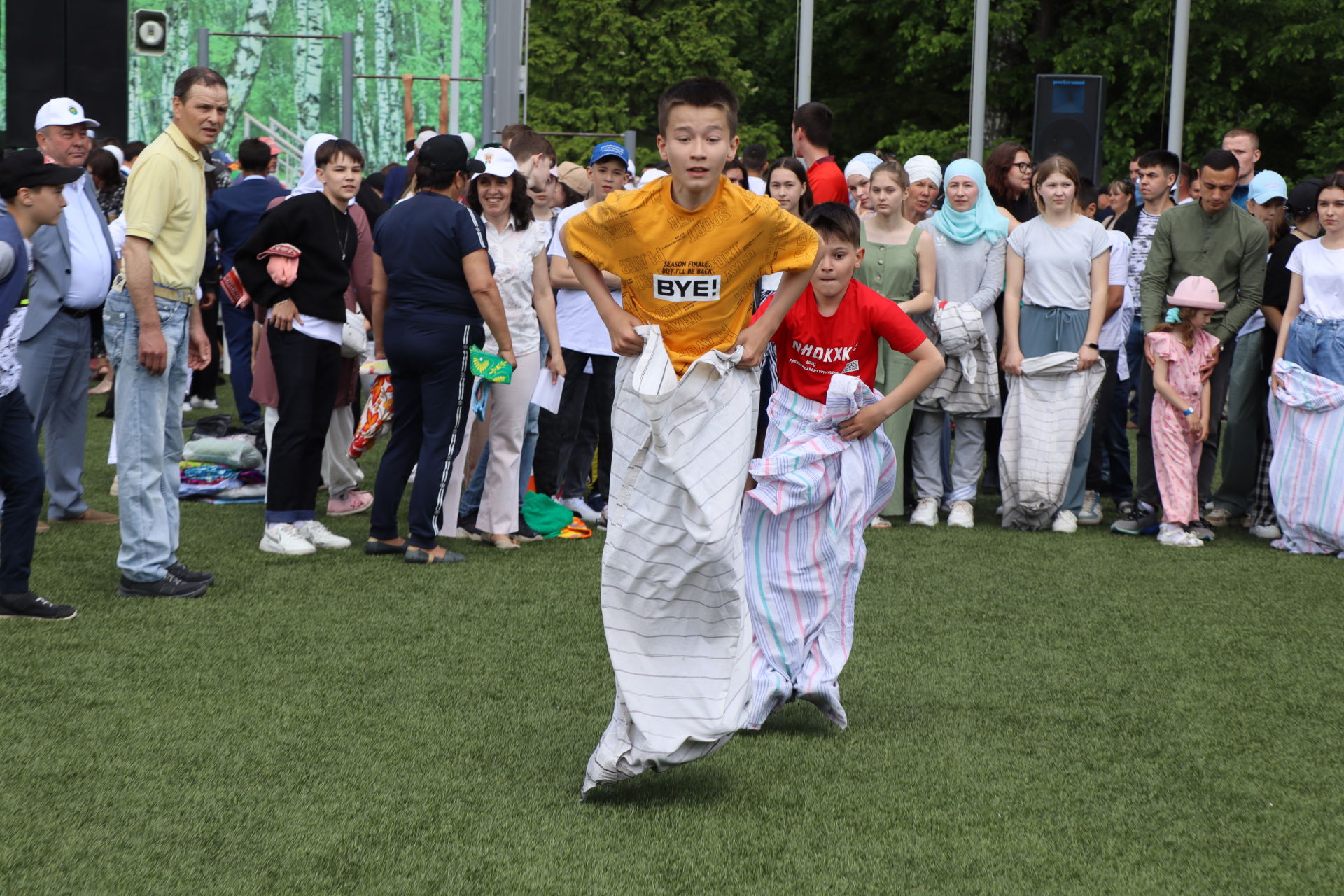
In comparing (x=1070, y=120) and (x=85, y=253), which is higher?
(x=1070, y=120)

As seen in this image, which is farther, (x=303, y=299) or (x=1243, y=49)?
(x=1243, y=49)

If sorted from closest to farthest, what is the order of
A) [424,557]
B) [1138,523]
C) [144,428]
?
[144,428]
[424,557]
[1138,523]

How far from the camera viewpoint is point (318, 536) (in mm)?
7059

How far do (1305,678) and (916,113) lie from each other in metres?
24.0

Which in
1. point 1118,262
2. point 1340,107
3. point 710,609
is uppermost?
point 1340,107

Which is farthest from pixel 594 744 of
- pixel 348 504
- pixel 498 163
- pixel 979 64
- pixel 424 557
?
pixel 979 64

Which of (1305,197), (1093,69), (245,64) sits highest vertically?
(245,64)

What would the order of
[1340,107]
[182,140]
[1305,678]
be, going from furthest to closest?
[1340,107], [182,140], [1305,678]

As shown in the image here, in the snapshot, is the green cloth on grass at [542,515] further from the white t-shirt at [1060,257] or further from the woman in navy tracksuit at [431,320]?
the white t-shirt at [1060,257]

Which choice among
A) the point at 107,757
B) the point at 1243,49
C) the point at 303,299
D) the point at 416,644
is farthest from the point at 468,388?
the point at 1243,49

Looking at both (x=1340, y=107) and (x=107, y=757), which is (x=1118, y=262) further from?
(x=1340, y=107)

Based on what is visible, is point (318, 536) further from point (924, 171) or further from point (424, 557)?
point (924, 171)

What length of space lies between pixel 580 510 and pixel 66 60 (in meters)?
10.2

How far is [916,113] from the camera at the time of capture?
27.9 m
